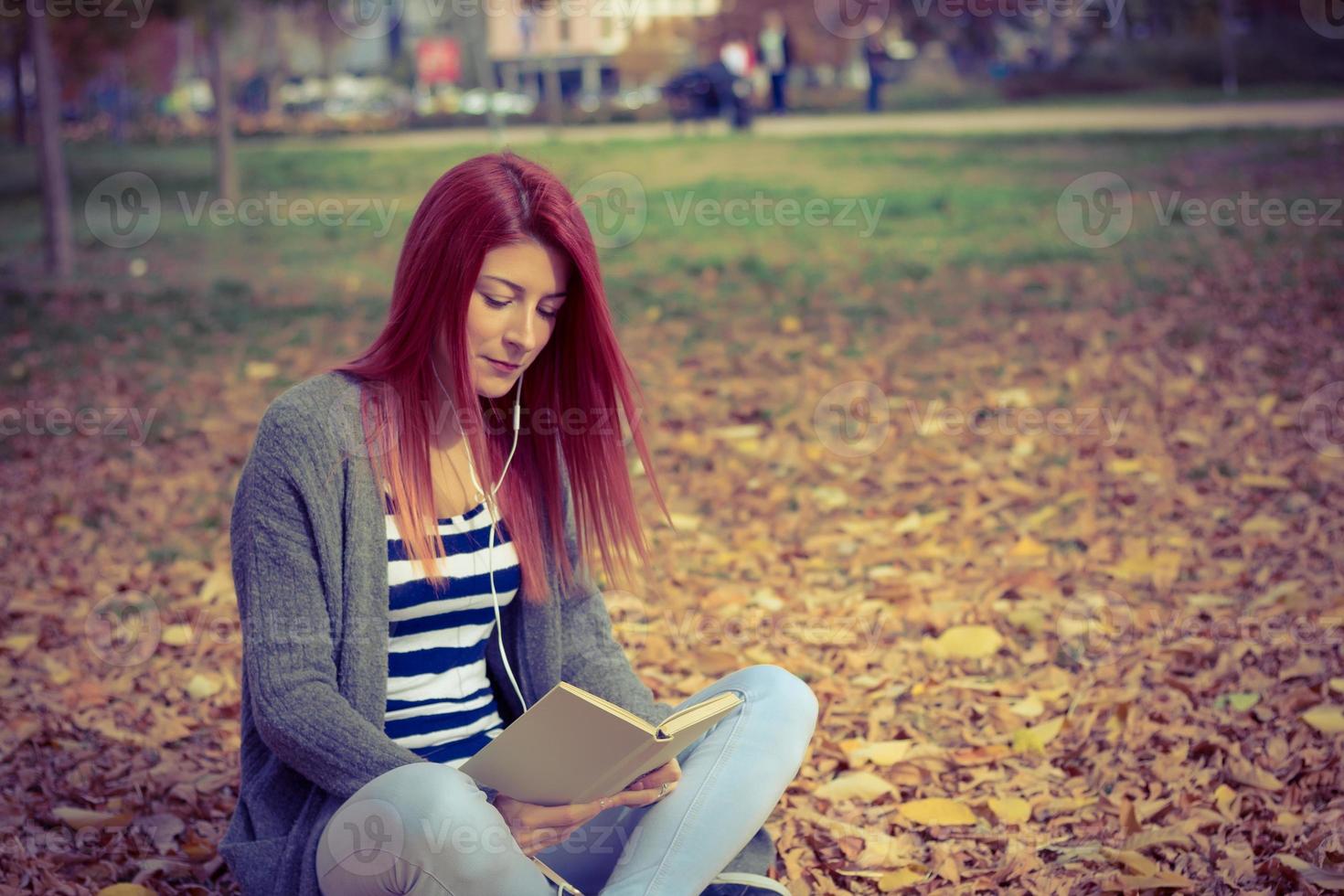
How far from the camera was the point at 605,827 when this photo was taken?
264 centimetres

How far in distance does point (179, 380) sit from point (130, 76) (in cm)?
3886

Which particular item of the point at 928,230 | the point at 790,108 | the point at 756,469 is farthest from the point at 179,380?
the point at 790,108

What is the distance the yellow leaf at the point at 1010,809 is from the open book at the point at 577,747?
3.77ft

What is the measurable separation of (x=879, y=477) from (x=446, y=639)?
341cm

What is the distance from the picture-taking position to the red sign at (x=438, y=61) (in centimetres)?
4156

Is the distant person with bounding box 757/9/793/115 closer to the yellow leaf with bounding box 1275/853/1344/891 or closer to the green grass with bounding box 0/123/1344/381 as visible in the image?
the green grass with bounding box 0/123/1344/381

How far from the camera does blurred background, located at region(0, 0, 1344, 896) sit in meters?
3.38

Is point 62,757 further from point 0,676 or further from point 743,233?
point 743,233

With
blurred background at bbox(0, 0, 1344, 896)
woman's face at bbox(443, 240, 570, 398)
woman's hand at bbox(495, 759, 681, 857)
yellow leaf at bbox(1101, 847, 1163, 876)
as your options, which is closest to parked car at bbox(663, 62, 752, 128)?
blurred background at bbox(0, 0, 1344, 896)

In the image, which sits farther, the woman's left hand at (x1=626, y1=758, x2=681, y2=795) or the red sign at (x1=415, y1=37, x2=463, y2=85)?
the red sign at (x1=415, y1=37, x2=463, y2=85)

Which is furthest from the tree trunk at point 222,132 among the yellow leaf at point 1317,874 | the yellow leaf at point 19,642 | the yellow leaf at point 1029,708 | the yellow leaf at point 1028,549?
the yellow leaf at point 1317,874

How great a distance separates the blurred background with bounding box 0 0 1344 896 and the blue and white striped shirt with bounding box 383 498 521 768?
2.43 feet

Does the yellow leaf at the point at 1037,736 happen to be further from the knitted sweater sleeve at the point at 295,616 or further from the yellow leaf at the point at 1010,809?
the knitted sweater sleeve at the point at 295,616

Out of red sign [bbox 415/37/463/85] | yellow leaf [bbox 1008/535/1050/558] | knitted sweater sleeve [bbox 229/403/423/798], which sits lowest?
yellow leaf [bbox 1008/535/1050/558]
